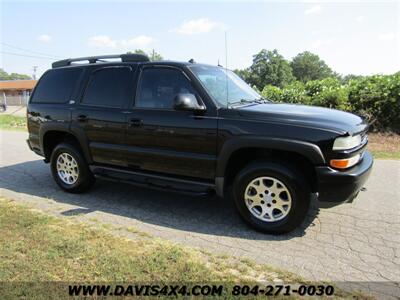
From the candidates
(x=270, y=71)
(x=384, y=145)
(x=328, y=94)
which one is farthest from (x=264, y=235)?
(x=270, y=71)

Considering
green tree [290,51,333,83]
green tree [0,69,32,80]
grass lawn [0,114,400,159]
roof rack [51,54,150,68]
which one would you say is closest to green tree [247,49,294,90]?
green tree [290,51,333,83]

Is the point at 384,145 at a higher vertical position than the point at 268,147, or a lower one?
lower

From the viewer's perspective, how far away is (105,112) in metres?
5.07

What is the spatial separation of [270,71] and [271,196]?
7874cm

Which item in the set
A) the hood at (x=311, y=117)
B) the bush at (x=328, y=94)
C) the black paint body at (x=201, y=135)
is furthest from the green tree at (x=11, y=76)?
the hood at (x=311, y=117)

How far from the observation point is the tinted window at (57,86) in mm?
5641

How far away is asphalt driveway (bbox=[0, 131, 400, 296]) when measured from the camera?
344 cm

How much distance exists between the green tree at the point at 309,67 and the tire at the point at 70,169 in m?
97.8

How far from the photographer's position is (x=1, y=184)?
6.32m

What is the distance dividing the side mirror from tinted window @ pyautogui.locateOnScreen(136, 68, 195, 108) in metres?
0.26

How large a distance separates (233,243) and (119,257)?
1.23 m

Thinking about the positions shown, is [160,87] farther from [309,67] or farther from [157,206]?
[309,67]

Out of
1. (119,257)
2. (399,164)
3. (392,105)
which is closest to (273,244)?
(119,257)

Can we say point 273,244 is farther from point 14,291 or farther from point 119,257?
point 14,291
